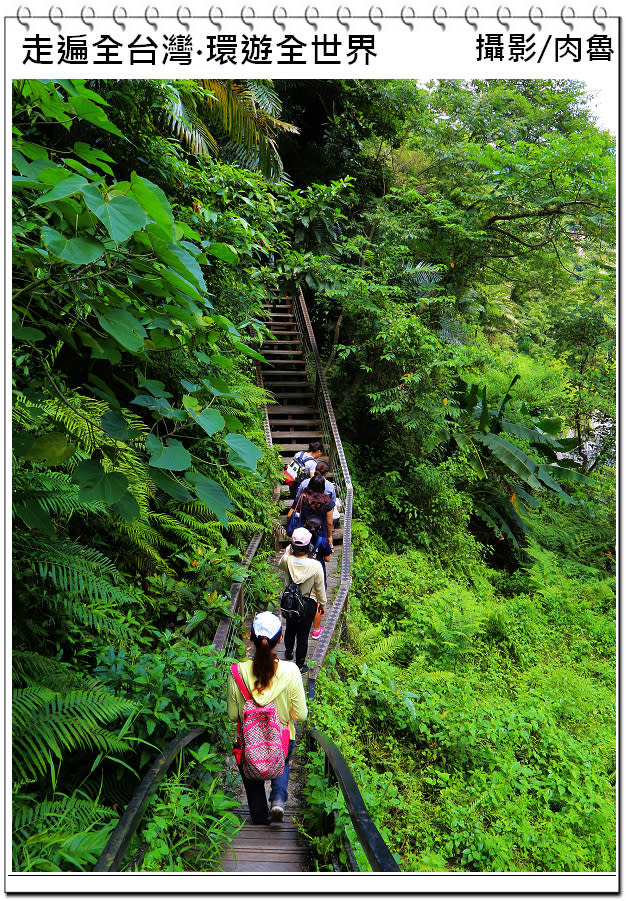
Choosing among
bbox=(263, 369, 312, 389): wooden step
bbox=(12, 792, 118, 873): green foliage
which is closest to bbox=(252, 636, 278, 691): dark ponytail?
bbox=(12, 792, 118, 873): green foliage

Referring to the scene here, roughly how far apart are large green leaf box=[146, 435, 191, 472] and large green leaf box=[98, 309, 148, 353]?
0.29 meters

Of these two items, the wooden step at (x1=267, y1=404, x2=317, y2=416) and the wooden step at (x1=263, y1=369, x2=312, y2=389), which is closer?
the wooden step at (x1=267, y1=404, x2=317, y2=416)

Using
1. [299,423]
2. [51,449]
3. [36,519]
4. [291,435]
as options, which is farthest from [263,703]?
[299,423]

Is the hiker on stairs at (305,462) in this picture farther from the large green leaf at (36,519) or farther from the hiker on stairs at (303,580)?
the large green leaf at (36,519)

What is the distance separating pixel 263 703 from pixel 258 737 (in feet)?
0.59

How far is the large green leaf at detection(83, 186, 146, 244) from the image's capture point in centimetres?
133

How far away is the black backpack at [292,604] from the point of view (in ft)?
13.6

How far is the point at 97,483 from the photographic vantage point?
158 cm

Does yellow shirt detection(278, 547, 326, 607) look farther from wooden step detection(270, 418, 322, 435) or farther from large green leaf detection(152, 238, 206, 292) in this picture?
wooden step detection(270, 418, 322, 435)

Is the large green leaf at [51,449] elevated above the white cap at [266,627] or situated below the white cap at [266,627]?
above

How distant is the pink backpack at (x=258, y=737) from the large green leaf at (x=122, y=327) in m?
1.84

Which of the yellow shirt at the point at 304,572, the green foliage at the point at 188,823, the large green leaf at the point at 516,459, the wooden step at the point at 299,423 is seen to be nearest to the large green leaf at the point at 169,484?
the green foliage at the point at 188,823

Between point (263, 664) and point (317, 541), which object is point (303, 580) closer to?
point (317, 541)
